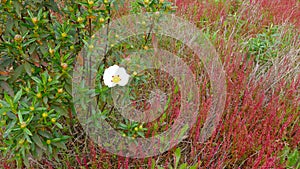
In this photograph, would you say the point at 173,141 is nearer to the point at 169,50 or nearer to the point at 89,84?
the point at 89,84

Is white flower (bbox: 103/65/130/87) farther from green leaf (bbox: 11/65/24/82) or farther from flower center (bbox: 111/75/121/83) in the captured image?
green leaf (bbox: 11/65/24/82)

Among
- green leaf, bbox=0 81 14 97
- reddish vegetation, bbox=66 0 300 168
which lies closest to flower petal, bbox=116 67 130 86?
reddish vegetation, bbox=66 0 300 168

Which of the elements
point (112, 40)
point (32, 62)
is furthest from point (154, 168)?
point (32, 62)

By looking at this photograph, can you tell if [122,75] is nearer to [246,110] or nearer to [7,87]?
[7,87]

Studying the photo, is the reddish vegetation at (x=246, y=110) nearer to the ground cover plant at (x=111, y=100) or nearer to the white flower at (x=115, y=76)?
the ground cover plant at (x=111, y=100)

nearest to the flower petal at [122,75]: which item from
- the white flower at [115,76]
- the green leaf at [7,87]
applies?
the white flower at [115,76]

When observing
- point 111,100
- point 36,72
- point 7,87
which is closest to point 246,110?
point 111,100
